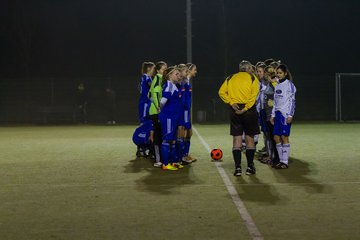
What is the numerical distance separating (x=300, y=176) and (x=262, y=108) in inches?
104

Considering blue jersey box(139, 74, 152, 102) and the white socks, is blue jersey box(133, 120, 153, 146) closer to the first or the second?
blue jersey box(139, 74, 152, 102)

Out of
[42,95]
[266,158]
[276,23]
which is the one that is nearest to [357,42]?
[276,23]

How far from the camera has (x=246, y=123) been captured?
10266mm

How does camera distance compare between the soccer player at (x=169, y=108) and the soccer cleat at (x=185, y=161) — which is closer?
the soccer player at (x=169, y=108)

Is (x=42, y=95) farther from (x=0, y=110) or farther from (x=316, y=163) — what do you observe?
(x=316, y=163)

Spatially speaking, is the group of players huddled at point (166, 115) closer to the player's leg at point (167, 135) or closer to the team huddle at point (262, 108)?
the player's leg at point (167, 135)

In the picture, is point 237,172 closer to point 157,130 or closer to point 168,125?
point 168,125

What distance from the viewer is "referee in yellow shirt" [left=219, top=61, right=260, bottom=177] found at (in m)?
10.2

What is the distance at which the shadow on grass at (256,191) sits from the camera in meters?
8.08

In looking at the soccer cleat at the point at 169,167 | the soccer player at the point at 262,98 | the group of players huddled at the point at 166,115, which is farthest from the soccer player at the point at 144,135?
the soccer player at the point at 262,98

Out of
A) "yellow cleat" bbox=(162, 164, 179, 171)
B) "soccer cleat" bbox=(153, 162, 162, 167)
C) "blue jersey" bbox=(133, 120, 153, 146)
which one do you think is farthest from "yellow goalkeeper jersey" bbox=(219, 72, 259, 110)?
"blue jersey" bbox=(133, 120, 153, 146)

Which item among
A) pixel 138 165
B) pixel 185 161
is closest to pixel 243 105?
pixel 185 161

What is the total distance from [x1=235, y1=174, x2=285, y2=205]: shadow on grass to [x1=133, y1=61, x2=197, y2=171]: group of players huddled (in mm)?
1731

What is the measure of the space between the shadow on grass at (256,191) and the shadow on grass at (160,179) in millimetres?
797
